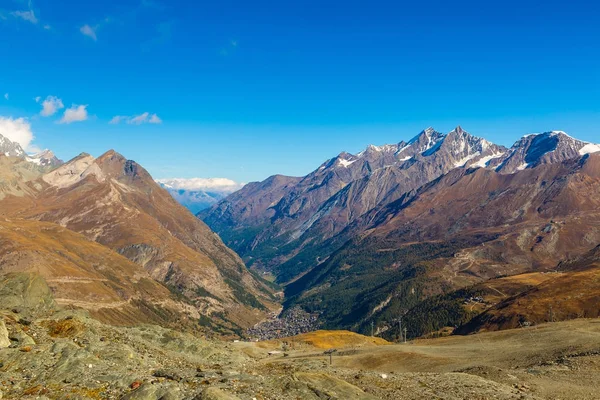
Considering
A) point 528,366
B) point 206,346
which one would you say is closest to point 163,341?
point 206,346

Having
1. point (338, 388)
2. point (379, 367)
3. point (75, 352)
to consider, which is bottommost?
point (379, 367)

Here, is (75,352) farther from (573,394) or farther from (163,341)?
(573,394)

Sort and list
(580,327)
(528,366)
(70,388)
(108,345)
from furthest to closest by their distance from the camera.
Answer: (580,327) < (528,366) < (108,345) < (70,388)

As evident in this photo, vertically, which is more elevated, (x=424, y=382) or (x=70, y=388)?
(x=70, y=388)

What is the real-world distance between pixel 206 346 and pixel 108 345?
3627 centimetres

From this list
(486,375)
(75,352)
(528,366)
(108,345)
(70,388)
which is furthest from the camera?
(528,366)

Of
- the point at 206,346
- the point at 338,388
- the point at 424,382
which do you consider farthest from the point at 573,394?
the point at 206,346

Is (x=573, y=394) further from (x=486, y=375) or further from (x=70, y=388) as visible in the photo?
(x=70, y=388)

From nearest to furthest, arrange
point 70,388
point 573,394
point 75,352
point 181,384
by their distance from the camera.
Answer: point 70,388
point 181,384
point 75,352
point 573,394

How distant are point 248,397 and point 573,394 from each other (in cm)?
4079

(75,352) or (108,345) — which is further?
(108,345)

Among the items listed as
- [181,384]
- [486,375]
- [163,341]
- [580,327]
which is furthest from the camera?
[580,327]

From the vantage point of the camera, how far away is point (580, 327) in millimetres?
98438

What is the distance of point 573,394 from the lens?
52.8m
